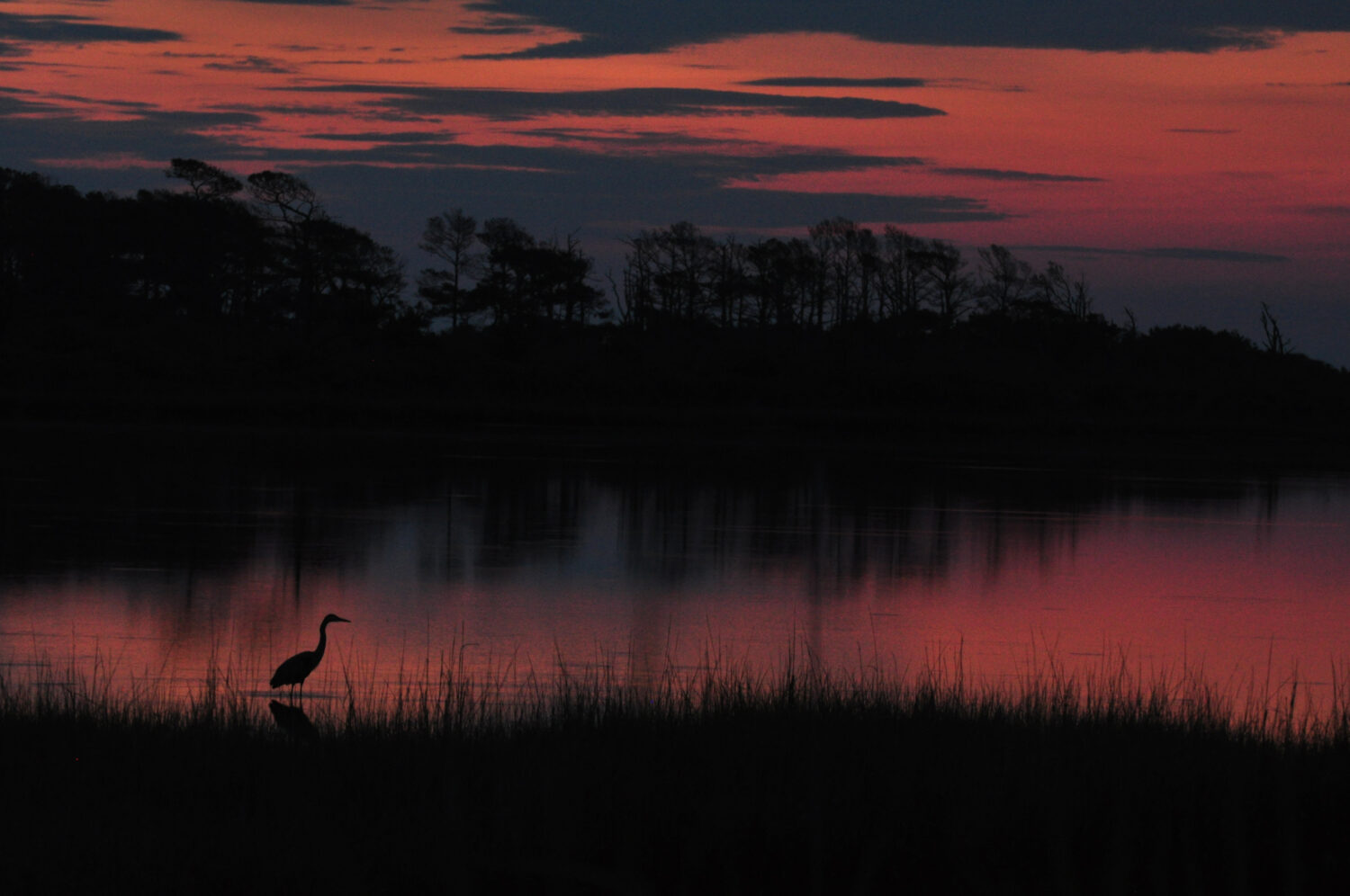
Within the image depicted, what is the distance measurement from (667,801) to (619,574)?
1177cm

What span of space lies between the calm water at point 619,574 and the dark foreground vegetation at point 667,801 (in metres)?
2.14

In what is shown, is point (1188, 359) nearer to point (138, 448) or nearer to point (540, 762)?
point (138, 448)

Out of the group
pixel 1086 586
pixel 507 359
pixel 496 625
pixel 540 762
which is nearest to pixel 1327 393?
pixel 507 359

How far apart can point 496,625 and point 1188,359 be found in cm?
9030

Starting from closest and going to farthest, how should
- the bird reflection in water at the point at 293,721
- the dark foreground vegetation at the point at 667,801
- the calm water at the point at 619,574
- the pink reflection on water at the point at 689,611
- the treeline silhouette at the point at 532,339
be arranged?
1. the dark foreground vegetation at the point at 667,801
2. the bird reflection in water at the point at 293,721
3. the pink reflection on water at the point at 689,611
4. the calm water at the point at 619,574
5. the treeline silhouette at the point at 532,339

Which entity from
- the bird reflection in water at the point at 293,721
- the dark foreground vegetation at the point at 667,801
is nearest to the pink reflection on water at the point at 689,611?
the bird reflection in water at the point at 293,721

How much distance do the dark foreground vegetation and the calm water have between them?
2.14 metres

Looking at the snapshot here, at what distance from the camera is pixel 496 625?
1441cm

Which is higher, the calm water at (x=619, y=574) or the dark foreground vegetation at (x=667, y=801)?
the dark foreground vegetation at (x=667, y=801)

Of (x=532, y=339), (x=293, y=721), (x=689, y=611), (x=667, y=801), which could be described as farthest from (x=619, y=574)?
(x=532, y=339)

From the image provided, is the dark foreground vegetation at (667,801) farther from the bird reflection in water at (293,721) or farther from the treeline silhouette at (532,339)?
the treeline silhouette at (532,339)

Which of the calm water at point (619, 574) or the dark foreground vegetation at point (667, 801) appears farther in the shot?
the calm water at point (619, 574)

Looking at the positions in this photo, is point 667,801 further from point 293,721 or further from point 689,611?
point 689,611

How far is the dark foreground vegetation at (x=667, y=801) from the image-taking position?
20.2ft
